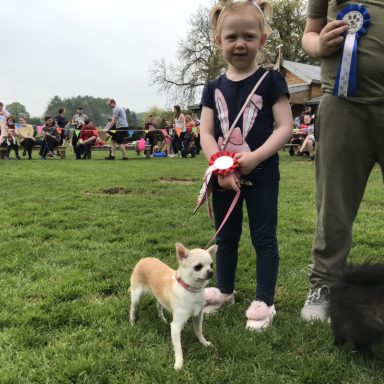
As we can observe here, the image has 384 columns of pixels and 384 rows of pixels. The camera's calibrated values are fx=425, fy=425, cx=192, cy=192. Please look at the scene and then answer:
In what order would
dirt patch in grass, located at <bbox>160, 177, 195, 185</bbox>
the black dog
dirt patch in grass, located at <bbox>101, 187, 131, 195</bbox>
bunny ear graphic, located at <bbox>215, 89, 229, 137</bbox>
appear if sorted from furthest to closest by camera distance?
1. dirt patch in grass, located at <bbox>160, 177, 195, 185</bbox>
2. dirt patch in grass, located at <bbox>101, 187, 131, 195</bbox>
3. bunny ear graphic, located at <bbox>215, 89, 229, 137</bbox>
4. the black dog

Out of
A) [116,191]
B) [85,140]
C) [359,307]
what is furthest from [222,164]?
[85,140]

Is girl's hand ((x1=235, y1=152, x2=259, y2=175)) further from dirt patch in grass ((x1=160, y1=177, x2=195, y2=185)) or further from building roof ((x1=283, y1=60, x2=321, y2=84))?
building roof ((x1=283, y1=60, x2=321, y2=84))

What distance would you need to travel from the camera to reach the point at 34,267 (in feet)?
12.3

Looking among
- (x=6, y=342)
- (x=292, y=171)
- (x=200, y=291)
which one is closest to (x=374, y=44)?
(x=200, y=291)

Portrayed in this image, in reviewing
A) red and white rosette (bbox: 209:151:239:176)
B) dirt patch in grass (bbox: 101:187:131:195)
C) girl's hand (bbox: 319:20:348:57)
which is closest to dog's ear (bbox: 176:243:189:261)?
red and white rosette (bbox: 209:151:239:176)

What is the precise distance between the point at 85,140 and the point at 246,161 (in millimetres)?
15773

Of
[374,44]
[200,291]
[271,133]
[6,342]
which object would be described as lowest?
[6,342]

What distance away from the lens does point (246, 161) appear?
2520 millimetres

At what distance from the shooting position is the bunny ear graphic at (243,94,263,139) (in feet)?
8.68

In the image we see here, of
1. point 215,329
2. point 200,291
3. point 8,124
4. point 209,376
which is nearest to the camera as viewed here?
point 209,376

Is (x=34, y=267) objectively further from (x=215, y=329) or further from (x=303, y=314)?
(x=303, y=314)

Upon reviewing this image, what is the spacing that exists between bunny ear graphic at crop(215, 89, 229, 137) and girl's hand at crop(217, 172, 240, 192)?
353 mm

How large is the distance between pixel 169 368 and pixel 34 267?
201cm

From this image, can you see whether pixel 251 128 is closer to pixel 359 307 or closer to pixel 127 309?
pixel 359 307
